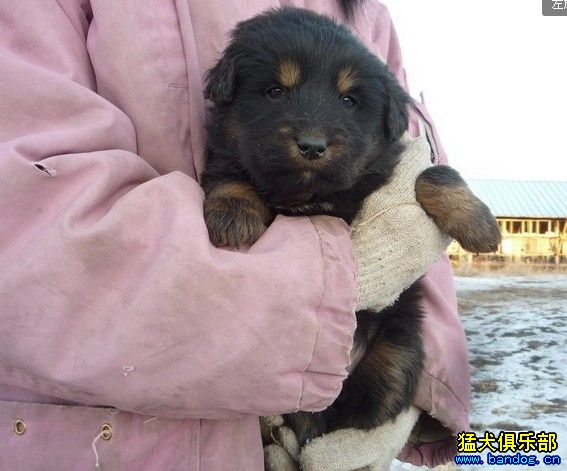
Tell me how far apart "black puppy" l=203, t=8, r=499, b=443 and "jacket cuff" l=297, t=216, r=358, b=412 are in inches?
15.7

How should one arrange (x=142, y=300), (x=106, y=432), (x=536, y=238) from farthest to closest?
1. (x=536, y=238)
2. (x=106, y=432)
3. (x=142, y=300)

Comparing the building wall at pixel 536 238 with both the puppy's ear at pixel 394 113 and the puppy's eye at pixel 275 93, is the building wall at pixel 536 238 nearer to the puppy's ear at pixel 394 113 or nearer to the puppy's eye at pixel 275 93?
the puppy's ear at pixel 394 113

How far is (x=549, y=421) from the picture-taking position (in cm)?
266

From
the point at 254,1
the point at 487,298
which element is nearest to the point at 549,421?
the point at 487,298

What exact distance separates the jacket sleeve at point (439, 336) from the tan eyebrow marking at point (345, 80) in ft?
1.87

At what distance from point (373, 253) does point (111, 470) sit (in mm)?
958

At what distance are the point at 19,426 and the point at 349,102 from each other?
142cm

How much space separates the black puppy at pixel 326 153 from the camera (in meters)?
1.76

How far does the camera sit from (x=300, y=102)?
181 cm

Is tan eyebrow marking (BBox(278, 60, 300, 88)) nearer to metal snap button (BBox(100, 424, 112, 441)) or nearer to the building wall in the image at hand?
metal snap button (BBox(100, 424, 112, 441))

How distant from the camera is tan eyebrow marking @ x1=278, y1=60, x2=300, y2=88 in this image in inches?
73.8

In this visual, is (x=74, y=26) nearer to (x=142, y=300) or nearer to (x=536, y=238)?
(x=142, y=300)

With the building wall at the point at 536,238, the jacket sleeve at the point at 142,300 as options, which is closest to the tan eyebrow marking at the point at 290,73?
the jacket sleeve at the point at 142,300

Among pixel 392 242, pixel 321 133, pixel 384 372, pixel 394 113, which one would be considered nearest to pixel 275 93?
pixel 321 133
